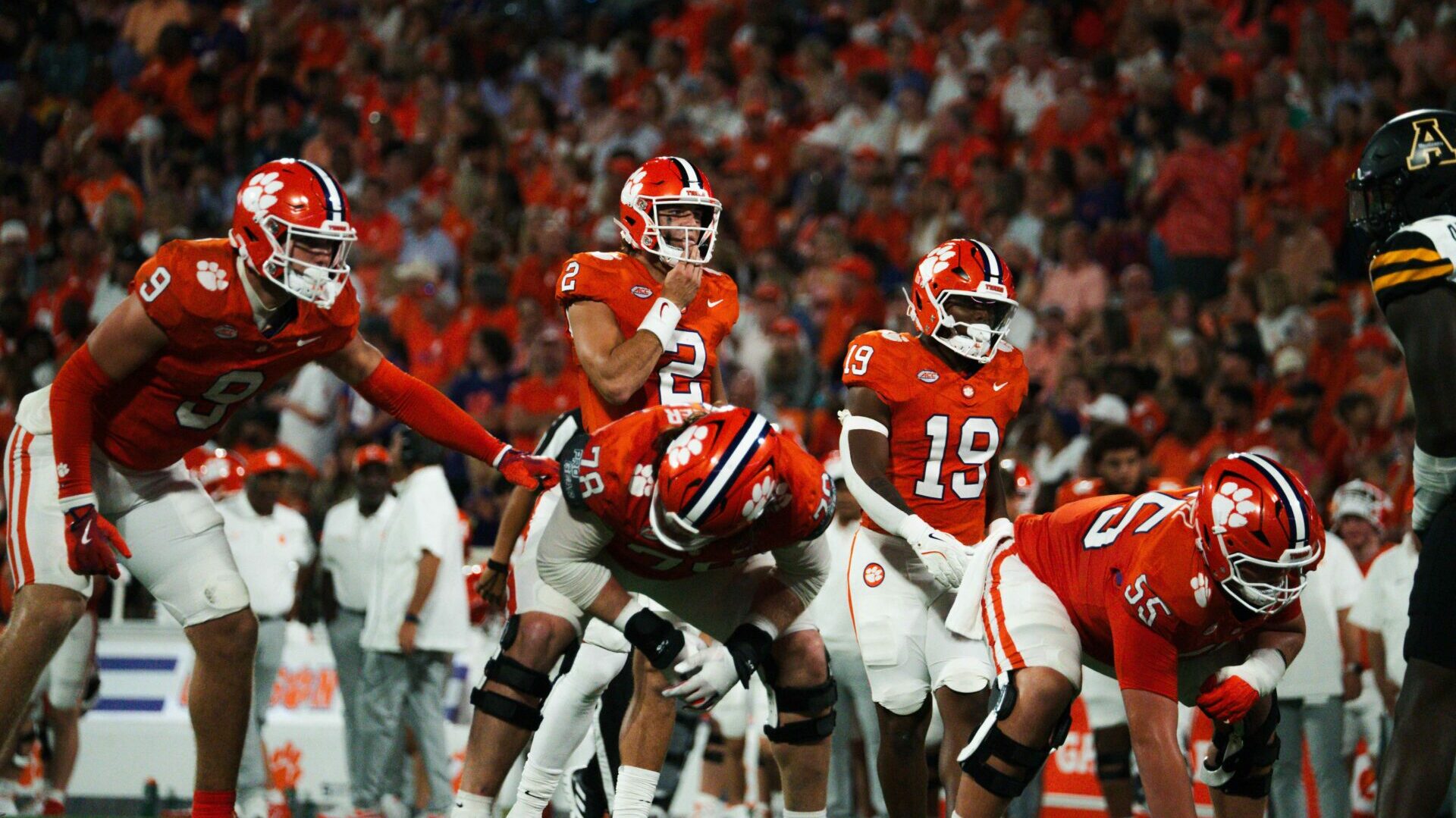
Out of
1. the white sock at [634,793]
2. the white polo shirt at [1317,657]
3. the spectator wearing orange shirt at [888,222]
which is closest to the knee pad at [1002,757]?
the white sock at [634,793]

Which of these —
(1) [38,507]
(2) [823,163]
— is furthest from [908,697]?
(2) [823,163]

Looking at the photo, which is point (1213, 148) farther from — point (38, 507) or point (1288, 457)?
point (38, 507)

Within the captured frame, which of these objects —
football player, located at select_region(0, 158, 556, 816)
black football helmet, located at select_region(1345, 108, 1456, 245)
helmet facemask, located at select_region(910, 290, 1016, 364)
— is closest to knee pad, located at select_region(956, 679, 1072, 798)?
helmet facemask, located at select_region(910, 290, 1016, 364)

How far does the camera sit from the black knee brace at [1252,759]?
521 centimetres

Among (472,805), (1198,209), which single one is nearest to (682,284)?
(472,805)

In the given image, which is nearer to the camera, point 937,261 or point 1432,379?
point 1432,379

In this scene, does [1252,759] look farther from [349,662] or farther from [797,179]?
[797,179]

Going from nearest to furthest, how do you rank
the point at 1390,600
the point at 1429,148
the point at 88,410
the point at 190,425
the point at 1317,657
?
the point at 1429,148 → the point at 88,410 → the point at 190,425 → the point at 1390,600 → the point at 1317,657

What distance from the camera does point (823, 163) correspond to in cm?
1412

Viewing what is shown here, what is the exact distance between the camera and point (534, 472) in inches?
227

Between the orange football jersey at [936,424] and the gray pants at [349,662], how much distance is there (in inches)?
184

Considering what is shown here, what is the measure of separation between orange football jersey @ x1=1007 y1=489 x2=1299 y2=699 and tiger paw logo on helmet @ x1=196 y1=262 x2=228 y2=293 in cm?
270

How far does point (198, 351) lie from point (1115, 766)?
412 cm

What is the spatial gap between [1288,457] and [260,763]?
588 centimetres
